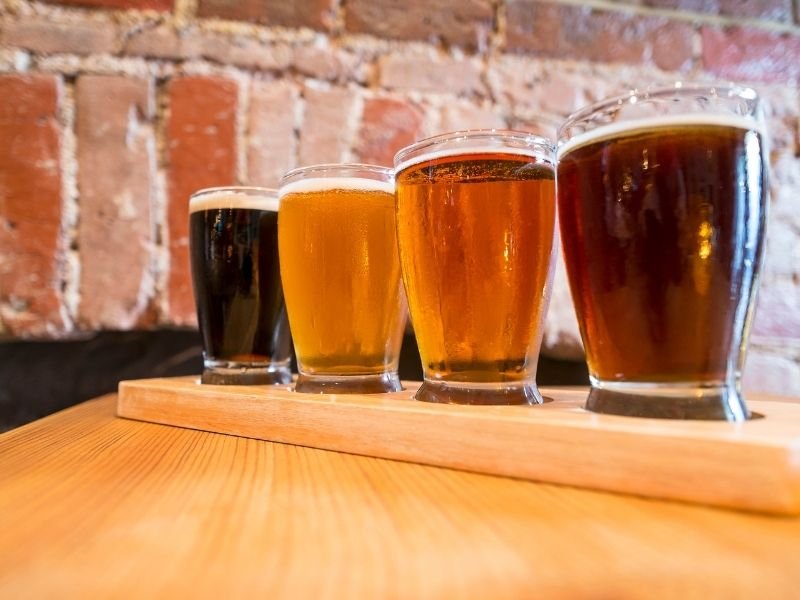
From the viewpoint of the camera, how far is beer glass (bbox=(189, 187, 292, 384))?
903mm

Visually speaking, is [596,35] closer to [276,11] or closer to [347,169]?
[276,11]

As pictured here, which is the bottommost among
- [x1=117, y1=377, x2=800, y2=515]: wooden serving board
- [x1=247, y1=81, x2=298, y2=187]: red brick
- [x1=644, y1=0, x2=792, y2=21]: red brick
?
[x1=117, y1=377, x2=800, y2=515]: wooden serving board

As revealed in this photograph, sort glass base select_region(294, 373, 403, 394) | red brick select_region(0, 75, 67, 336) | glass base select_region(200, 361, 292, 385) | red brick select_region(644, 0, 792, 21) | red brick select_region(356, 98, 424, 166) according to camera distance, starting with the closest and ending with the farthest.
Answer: glass base select_region(294, 373, 403, 394) < glass base select_region(200, 361, 292, 385) < red brick select_region(0, 75, 67, 336) < red brick select_region(356, 98, 424, 166) < red brick select_region(644, 0, 792, 21)

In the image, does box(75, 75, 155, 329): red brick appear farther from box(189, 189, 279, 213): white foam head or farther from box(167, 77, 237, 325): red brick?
box(189, 189, 279, 213): white foam head

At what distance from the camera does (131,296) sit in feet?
3.73

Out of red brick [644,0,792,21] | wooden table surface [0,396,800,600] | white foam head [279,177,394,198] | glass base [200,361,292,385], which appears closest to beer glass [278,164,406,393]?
white foam head [279,177,394,198]

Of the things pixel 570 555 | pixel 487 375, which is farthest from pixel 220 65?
pixel 570 555

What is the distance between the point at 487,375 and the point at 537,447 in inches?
6.7

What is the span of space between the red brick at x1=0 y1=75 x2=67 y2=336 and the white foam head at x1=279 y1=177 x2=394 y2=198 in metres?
0.58

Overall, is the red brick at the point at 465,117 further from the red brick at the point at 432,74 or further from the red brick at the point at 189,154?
the red brick at the point at 189,154

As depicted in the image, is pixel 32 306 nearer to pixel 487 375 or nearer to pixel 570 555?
pixel 487 375

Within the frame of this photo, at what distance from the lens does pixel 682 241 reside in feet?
1.66

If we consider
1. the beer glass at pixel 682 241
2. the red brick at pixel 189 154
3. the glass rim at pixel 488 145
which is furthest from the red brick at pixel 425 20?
the beer glass at pixel 682 241

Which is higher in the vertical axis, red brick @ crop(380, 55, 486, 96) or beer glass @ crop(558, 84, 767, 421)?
red brick @ crop(380, 55, 486, 96)
